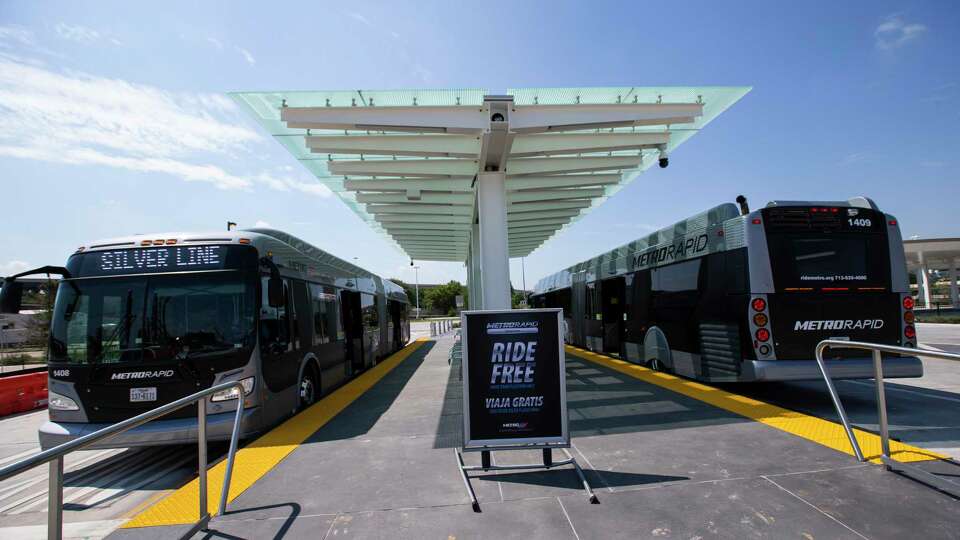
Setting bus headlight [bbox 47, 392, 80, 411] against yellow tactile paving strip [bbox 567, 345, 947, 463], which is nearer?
yellow tactile paving strip [bbox 567, 345, 947, 463]

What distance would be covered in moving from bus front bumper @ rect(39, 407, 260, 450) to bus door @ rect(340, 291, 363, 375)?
516 centimetres

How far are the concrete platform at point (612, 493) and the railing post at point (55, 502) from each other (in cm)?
112

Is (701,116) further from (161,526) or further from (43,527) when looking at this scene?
(43,527)

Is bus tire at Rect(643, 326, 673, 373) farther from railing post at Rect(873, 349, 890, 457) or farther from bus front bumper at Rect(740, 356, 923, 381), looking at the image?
railing post at Rect(873, 349, 890, 457)

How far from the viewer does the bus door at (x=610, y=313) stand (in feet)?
44.8

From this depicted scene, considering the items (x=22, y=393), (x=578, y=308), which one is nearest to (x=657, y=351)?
(x=578, y=308)

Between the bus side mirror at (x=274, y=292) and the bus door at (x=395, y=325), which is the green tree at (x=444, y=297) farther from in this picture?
the bus side mirror at (x=274, y=292)

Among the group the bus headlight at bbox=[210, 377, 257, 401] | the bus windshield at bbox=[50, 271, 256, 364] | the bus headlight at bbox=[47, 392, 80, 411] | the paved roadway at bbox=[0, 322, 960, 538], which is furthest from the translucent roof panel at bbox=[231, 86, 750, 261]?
the paved roadway at bbox=[0, 322, 960, 538]

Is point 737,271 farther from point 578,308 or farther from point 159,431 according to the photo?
point 578,308

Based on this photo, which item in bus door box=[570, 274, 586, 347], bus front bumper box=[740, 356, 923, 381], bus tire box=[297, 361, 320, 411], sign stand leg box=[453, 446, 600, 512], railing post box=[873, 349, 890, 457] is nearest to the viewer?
sign stand leg box=[453, 446, 600, 512]

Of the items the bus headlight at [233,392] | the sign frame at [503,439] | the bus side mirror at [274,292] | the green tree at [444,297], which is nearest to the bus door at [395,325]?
the bus side mirror at [274,292]

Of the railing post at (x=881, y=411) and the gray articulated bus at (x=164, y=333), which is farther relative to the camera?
the gray articulated bus at (x=164, y=333)

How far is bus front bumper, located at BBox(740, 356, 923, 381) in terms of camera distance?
6602 millimetres

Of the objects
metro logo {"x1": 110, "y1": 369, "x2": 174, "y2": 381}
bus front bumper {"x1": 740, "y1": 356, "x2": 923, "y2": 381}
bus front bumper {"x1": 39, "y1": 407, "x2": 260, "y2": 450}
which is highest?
metro logo {"x1": 110, "y1": 369, "x2": 174, "y2": 381}
